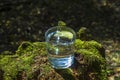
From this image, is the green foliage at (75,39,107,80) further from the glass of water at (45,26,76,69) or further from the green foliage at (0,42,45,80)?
the green foliage at (0,42,45,80)

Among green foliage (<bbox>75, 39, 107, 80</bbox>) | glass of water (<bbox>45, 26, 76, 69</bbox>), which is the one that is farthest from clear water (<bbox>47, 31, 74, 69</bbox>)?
green foliage (<bbox>75, 39, 107, 80</bbox>)

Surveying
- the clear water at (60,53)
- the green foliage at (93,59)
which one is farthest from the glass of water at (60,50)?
the green foliage at (93,59)

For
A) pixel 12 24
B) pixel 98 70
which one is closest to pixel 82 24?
pixel 12 24

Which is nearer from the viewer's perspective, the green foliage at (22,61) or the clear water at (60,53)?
the clear water at (60,53)

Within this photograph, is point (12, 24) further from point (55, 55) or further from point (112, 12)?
point (55, 55)

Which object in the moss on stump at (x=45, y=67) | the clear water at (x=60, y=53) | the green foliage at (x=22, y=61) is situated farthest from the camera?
the green foliage at (x=22, y=61)

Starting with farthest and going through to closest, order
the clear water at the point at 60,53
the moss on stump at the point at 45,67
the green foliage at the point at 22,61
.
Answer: the green foliage at the point at 22,61 → the moss on stump at the point at 45,67 → the clear water at the point at 60,53

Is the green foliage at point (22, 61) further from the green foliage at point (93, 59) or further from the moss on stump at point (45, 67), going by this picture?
the green foliage at point (93, 59)

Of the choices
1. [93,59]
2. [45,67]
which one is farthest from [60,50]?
[93,59]
